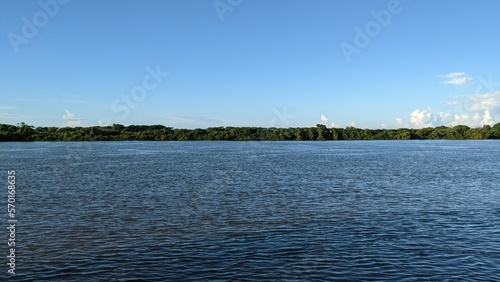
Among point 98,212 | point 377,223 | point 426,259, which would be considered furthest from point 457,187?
point 98,212

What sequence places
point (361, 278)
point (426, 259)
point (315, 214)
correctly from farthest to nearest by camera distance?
point (315, 214) → point (426, 259) → point (361, 278)

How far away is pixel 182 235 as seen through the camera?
73.9 ft

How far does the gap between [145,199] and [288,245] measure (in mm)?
17692

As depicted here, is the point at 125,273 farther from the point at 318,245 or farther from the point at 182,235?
the point at 318,245

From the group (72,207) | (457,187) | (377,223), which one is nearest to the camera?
(377,223)

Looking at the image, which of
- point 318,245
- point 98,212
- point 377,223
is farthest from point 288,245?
point 98,212

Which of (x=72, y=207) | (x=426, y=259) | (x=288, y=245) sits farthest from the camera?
(x=72, y=207)

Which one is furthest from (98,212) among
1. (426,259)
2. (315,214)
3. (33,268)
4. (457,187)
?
(457,187)

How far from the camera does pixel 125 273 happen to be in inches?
653

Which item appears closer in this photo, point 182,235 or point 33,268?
point 33,268

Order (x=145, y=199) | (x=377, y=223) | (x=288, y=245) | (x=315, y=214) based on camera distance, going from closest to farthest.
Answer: (x=288, y=245) < (x=377, y=223) < (x=315, y=214) < (x=145, y=199)

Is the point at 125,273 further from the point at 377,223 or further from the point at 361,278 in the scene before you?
the point at 377,223

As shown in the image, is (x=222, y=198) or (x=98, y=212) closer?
(x=98, y=212)

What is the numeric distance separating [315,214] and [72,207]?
17.2m
